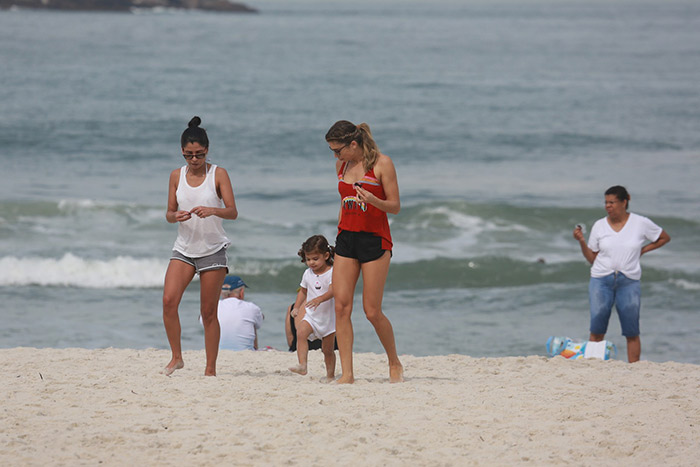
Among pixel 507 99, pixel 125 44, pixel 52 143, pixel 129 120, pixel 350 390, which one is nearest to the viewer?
pixel 350 390

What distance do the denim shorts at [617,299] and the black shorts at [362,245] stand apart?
9.98ft

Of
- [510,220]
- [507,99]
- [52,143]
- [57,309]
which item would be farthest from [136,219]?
[507,99]

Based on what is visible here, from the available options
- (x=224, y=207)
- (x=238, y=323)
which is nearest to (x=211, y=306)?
(x=224, y=207)

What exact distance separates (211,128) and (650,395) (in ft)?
76.7

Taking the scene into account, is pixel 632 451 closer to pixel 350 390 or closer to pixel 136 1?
pixel 350 390

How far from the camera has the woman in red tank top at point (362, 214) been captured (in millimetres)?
5047

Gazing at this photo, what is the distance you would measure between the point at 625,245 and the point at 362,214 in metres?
3.19

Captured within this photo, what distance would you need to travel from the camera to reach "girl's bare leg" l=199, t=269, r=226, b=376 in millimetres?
5352

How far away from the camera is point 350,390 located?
513 cm

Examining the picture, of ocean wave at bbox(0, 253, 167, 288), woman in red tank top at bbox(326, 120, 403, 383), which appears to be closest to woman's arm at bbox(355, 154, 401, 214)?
woman in red tank top at bbox(326, 120, 403, 383)

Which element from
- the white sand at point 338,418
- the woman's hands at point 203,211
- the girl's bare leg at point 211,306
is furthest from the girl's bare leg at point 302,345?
the woman's hands at point 203,211

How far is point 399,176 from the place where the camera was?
21797 millimetres

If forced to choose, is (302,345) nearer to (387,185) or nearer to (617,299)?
(387,185)

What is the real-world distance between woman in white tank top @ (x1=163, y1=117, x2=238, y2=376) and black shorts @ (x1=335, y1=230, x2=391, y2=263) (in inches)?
29.1
